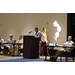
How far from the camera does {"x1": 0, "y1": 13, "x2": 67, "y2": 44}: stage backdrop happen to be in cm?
1086

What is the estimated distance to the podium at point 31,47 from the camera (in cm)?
831

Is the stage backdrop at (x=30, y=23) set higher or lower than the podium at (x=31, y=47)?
higher

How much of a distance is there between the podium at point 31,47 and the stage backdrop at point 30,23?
279 centimetres

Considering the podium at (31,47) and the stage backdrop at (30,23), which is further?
the stage backdrop at (30,23)

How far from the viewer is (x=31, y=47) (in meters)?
8.33

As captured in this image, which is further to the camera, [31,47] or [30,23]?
[30,23]

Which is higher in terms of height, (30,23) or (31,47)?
(30,23)

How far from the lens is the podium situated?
8.31 meters

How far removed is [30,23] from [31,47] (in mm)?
4062

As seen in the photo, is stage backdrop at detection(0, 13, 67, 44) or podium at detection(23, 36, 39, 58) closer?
podium at detection(23, 36, 39, 58)

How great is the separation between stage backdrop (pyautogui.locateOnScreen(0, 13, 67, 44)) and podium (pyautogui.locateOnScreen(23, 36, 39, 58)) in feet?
9.16

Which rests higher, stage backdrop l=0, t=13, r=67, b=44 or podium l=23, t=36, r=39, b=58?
stage backdrop l=0, t=13, r=67, b=44
